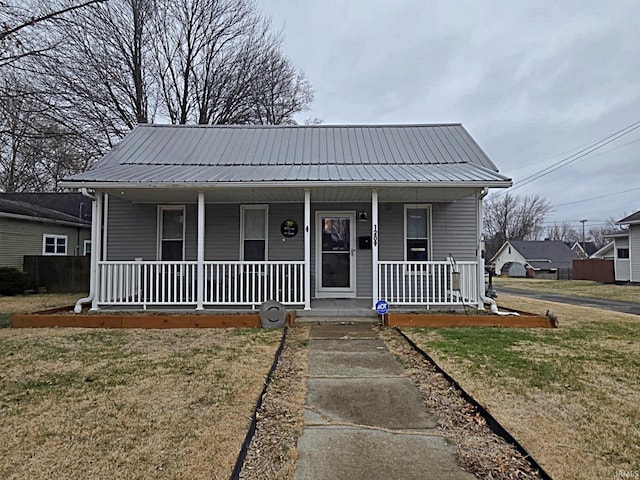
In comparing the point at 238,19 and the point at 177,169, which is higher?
the point at 238,19

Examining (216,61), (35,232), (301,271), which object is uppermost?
(216,61)

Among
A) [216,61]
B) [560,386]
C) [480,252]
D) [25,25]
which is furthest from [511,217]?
[25,25]

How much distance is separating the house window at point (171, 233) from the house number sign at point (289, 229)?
2.41 m

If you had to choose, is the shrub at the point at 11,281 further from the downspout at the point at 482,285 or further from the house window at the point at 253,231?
the downspout at the point at 482,285

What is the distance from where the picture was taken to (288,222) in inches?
368

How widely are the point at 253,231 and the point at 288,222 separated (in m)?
0.86

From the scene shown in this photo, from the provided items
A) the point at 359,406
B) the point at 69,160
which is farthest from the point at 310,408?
the point at 69,160

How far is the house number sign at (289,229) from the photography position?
9328mm

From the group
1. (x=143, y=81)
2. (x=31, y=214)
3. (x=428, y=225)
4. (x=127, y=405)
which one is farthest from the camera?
(x=143, y=81)

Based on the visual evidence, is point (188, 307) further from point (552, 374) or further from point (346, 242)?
point (552, 374)

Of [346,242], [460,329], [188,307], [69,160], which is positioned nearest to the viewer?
[460,329]

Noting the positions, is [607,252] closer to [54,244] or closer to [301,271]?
[301,271]

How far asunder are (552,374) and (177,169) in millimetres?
7834

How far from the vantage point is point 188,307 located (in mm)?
8539
